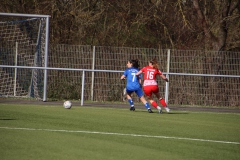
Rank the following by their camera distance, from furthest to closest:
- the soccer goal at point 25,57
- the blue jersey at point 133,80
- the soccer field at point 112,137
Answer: the soccer goal at point 25,57, the blue jersey at point 133,80, the soccer field at point 112,137

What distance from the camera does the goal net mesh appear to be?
2153 centimetres

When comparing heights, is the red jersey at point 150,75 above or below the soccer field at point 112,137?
above

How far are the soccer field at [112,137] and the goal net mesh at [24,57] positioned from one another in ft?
19.0

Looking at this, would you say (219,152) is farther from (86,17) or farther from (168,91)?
(86,17)

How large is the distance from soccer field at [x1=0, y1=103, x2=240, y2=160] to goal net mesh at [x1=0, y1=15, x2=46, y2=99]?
5.79 metres

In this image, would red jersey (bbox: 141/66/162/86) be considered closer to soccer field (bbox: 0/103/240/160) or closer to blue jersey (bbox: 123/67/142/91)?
blue jersey (bbox: 123/67/142/91)

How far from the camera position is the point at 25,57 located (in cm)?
2231

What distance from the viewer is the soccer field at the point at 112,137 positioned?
8.65 m

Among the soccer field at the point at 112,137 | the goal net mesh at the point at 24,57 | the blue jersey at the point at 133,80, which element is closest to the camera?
the soccer field at the point at 112,137

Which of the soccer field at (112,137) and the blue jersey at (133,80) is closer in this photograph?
the soccer field at (112,137)

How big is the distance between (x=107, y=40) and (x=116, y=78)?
3.61 m

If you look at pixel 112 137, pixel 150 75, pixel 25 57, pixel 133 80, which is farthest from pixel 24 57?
pixel 112 137

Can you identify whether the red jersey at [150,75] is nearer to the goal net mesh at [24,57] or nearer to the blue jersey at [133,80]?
the blue jersey at [133,80]

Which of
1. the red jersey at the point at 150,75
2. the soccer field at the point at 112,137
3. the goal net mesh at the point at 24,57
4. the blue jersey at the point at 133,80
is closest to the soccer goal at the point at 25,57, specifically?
the goal net mesh at the point at 24,57
